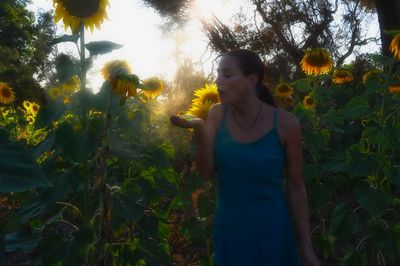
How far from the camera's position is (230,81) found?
179 centimetres

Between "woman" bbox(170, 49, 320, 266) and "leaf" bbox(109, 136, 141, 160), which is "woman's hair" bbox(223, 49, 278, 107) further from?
"leaf" bbox(109, 136, 141, 160)

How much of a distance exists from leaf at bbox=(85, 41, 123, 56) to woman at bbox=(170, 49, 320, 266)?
0.35m

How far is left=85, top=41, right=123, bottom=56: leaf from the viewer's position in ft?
5.93

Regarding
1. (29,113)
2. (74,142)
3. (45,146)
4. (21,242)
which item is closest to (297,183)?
(74,142)

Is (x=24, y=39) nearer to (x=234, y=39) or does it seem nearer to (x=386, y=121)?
(x=234, y=39)

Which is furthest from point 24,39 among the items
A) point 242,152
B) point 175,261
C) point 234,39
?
point 242,152

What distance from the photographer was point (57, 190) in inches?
72.3

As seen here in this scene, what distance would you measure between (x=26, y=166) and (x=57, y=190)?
132 cm

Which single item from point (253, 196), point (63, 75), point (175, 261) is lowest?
point (175, 261)

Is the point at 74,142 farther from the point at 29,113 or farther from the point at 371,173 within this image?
the point at 29,113

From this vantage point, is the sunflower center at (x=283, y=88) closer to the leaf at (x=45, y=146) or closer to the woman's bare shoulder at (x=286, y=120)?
the woman's bare shoulder at (x=286, y=120)

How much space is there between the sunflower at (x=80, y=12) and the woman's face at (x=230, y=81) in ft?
2.14

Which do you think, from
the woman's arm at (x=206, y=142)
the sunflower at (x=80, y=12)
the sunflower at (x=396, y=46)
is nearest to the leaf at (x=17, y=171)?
the woman's arm at (x=206, y=142)

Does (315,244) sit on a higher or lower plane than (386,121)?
lower
